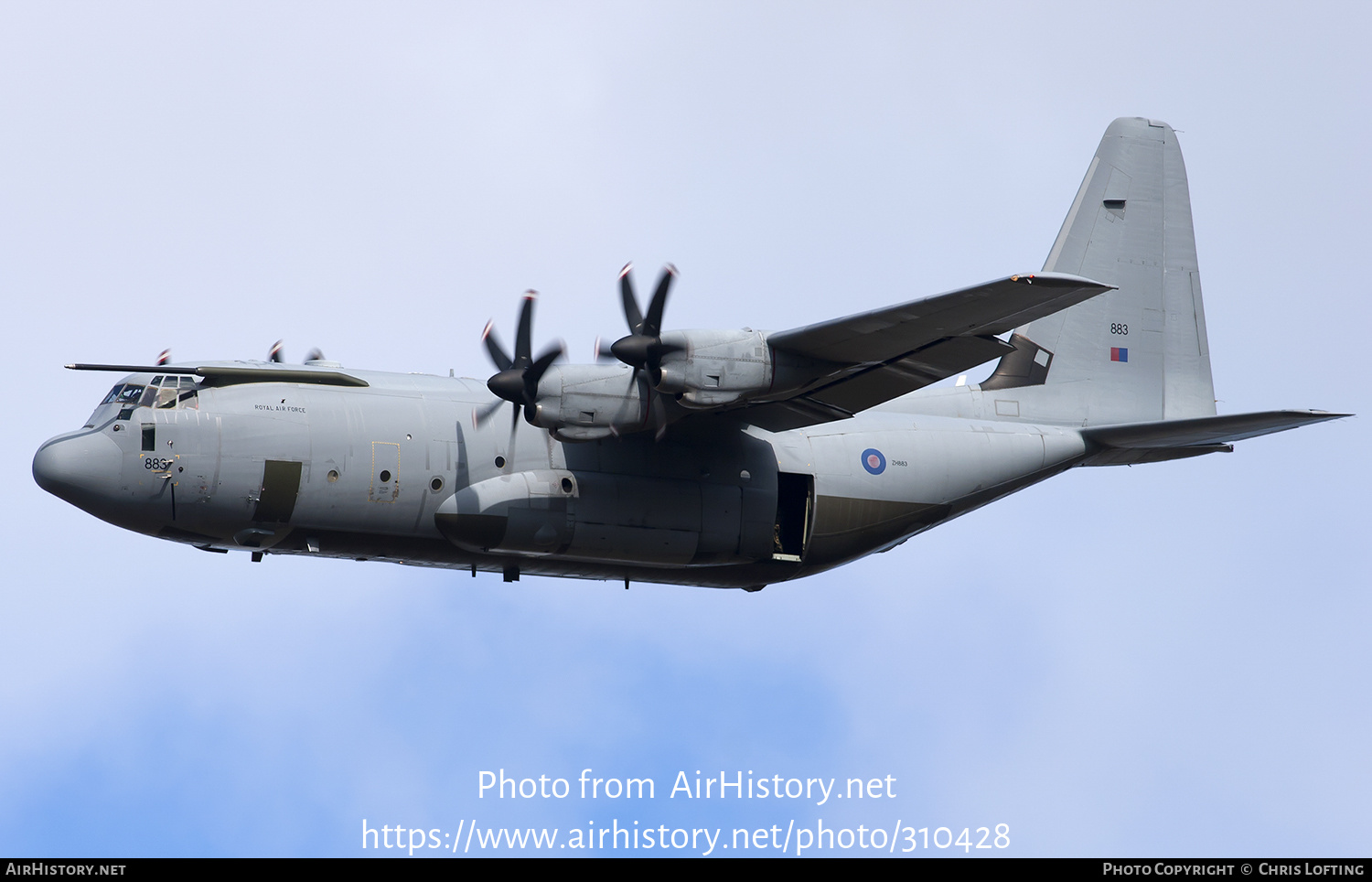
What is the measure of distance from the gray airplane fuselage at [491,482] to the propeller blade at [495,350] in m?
0.66

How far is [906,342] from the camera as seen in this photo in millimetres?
19828

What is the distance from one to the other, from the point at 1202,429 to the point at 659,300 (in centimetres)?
890

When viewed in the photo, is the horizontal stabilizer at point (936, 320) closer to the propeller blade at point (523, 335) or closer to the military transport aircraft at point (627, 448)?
the military transport aircraft at point (627, 448)

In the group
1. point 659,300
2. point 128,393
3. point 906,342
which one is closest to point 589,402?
point 659,300

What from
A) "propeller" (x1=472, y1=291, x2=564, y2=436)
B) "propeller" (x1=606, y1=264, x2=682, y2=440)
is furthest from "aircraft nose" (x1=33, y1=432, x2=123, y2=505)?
"propeller" (x1=606, y1=264, x2=682, y2=440)

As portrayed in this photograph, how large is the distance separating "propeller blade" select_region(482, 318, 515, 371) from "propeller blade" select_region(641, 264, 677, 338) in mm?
2223

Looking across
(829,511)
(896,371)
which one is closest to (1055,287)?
(896,371)

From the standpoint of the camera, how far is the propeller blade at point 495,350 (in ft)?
68.5

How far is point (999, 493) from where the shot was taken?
24031 millimetres

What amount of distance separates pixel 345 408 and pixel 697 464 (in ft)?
16.6

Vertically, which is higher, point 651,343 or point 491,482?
point 651,343

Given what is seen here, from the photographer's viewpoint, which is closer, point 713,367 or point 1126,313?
point 713,367

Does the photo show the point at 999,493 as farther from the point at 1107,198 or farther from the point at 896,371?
the point at 1107,198

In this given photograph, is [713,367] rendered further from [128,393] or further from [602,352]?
[128,393]
